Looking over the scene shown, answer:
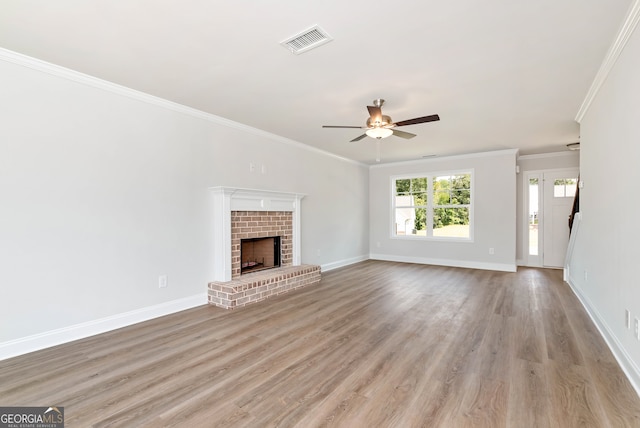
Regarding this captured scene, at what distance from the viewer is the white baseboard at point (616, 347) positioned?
2012mm

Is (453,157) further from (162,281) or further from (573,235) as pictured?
(162,281)

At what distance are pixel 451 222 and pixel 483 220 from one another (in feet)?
2.16

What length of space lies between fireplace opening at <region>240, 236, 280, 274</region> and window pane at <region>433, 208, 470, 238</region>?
3939 mm

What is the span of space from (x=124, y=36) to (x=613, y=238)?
4297 mm

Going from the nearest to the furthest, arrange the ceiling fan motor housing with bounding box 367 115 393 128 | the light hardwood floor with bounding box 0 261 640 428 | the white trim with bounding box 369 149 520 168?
the light hardwood floor with bounding box 0 261 640 428 → the ceiling fan motor housing with bounding box 367 115 393 128 → the white trim with bounding box 369 149 520 168

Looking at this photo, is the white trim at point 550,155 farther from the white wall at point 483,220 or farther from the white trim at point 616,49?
the white trim at point 616,49

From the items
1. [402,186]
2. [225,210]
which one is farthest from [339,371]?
[402,186]

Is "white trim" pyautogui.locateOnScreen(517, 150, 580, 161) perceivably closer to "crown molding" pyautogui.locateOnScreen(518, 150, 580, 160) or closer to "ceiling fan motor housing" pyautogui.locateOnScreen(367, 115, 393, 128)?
"crown molding" pyautogui.locateOnScreen(518, 150, 580, 160)

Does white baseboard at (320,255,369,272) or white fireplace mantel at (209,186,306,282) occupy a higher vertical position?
white fireplace mantel at (209,186,306,282)

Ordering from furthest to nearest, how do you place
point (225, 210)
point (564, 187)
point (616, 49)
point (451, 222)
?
1. point (451, 222)
2. point (564, 187)
3. point (225, 210)
4. point (616, 49)

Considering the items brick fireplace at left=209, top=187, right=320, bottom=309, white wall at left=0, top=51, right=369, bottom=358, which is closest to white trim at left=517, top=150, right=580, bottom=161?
brick fireplace at left=209, top=187, right=320, bottom=309

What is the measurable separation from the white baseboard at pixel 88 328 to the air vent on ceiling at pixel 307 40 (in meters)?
3.07

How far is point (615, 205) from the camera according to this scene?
248 cm

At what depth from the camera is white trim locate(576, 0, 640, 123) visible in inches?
78.4
